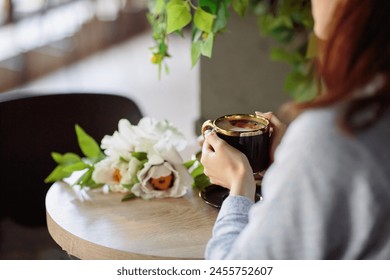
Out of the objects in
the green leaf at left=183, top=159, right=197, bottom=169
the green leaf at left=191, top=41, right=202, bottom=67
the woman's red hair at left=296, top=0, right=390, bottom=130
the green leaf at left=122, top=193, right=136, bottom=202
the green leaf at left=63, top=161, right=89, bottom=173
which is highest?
the woman's red hair at left=296, top=0, right=390, bottom=130

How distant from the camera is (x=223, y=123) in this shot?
4.29 feet

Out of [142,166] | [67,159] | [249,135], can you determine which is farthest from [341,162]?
[67,159]

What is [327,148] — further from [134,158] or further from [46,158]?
[46,158]

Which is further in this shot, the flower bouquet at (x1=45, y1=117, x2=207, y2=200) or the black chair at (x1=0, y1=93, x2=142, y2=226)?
the black chair at (x1=0, y1=93, x2=142, y2=226)

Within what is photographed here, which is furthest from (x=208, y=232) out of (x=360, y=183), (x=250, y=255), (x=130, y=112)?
(x=130, y=112)

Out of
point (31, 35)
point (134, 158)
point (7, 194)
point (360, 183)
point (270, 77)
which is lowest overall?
point (31, 35)

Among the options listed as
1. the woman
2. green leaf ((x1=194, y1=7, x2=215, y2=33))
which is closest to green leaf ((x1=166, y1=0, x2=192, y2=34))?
green leaf ((x1=194, y1=7, x2=215, y2=33))

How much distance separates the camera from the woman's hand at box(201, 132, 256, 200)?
3.84 ft

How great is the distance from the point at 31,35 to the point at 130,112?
4104mm

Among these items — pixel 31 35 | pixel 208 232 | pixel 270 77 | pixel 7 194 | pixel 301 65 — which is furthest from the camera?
pixel 31 35

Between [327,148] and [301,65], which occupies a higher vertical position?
[327,148]

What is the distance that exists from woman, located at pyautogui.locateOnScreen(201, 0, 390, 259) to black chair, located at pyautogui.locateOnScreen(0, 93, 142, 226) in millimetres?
1291

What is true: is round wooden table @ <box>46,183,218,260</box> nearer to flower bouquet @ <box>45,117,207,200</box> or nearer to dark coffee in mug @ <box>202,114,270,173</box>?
flower bouquet @ <box>45,117,207,200</box>

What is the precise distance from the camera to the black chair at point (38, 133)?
2037 mm
